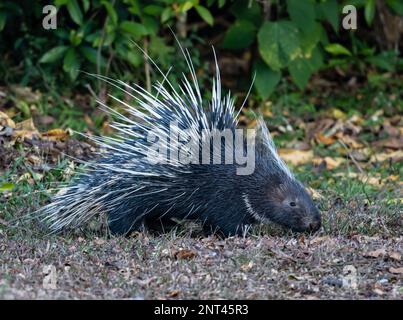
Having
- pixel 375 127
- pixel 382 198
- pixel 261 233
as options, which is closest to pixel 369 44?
pixel 375 127

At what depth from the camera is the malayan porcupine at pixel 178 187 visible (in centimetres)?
700

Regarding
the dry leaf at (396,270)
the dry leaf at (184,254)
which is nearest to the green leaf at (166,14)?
the dry leaf at (184,254)

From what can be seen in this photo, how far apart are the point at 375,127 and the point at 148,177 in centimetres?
491

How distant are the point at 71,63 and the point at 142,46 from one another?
107 cm

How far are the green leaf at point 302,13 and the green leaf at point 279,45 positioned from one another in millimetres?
89

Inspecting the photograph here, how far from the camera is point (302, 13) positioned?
10.8 meters

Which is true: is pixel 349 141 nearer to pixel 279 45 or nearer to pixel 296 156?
pixel 296 156

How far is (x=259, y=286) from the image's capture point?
558 centimetres

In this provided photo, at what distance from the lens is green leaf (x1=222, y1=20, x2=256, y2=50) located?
11.2m

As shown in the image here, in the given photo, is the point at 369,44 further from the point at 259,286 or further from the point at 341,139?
the point at 259,286

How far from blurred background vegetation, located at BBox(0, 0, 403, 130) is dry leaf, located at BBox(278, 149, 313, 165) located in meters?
0.91

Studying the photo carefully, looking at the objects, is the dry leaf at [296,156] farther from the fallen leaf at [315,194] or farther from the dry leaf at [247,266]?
Answer: the dry leaf at [247,266]

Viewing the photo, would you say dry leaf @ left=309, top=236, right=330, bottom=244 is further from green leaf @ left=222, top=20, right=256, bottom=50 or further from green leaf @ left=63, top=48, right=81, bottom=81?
green leaf @ left=222, top=20, right=256, bottom=50
